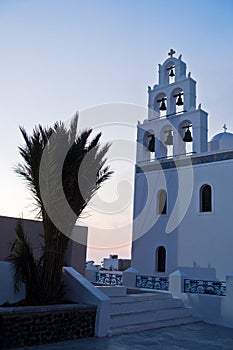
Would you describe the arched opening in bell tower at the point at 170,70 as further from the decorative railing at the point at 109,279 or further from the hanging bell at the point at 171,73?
the decorative railing at the point at 109,279

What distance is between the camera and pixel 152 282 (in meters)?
11.8

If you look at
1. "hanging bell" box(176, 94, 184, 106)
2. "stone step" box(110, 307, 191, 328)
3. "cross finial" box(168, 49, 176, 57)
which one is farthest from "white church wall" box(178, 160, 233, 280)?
"cross finial" box(168, 49, 176, 57)

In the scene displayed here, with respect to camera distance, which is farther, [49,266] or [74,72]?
[74,72]

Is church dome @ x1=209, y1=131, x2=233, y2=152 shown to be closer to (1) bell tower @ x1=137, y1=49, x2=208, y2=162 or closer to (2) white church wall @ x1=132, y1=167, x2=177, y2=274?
(1) bell tower @ x1=137, y1=49, x2=208, y2=162

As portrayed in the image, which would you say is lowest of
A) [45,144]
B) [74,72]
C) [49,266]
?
[49,266]

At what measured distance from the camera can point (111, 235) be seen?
1334cm

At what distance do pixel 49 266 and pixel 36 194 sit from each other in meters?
1.42

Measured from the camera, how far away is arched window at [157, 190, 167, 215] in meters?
14.5


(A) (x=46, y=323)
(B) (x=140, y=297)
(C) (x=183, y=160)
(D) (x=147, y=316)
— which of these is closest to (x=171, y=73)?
(C) (x=183, y=160)

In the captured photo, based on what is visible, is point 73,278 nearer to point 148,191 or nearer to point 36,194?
point 36,194

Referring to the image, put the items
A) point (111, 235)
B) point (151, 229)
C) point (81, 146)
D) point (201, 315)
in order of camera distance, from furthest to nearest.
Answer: point (151, 229) → point (111, 235) → point (201, 315) → point (81, 146)

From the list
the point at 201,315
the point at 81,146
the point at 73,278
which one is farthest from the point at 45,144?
the point at 201,315

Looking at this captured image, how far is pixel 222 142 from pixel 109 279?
6.38 meters

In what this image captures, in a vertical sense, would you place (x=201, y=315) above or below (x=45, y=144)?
below
